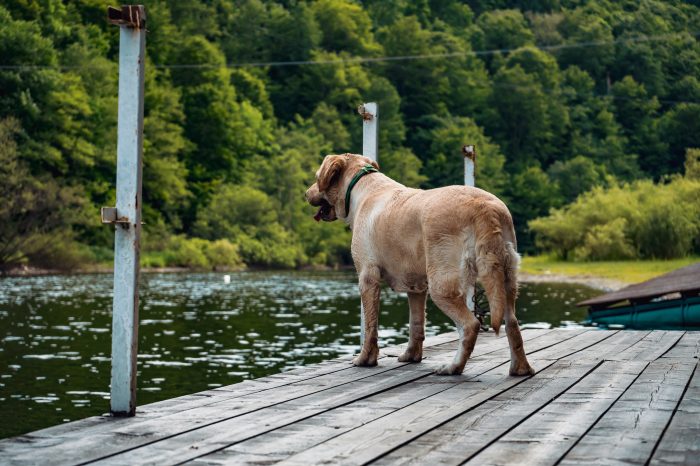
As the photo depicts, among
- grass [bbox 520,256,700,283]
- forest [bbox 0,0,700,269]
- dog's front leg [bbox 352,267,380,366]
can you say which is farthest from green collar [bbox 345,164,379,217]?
forest [bbox 0,0,700,269]

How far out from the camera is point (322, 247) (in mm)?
71438

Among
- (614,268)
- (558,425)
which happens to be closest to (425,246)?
(558,425)

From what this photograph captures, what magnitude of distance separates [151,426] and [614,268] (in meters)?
47.2

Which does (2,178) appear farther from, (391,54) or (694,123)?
(694,123)

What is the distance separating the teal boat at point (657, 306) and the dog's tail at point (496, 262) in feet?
36.3

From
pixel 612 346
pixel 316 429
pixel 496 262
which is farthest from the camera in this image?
pixel 612 346

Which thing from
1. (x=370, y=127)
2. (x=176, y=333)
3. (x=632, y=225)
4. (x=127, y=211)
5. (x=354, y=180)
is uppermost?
Result: (x=632, y=225)

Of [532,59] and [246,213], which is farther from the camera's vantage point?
[532,59]

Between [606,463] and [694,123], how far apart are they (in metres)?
107

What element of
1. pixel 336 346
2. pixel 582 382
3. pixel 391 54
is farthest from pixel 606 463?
pixel 391 54

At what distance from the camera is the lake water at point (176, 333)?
13617 mm

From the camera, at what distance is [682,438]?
4582 mm

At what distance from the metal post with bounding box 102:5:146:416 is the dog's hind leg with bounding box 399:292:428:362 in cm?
289

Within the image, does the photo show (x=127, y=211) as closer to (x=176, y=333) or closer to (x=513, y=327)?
(x=513, y=327)
